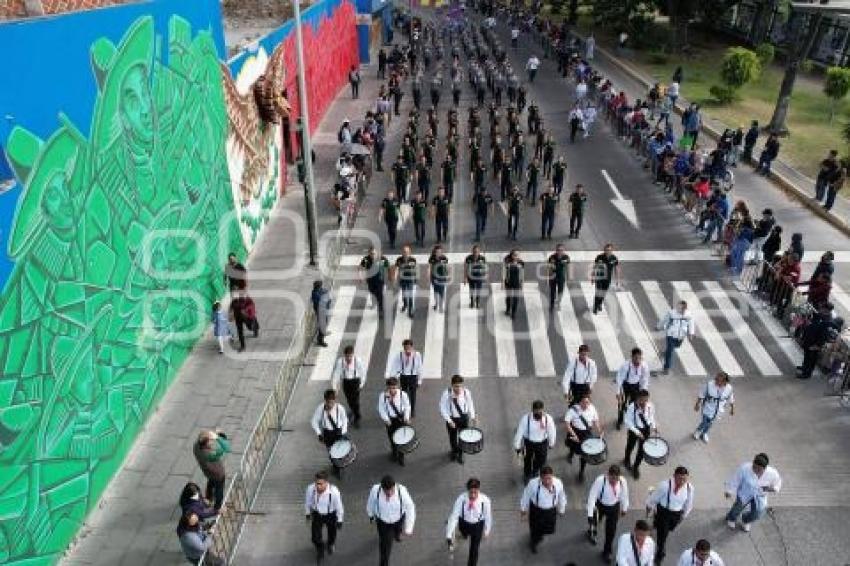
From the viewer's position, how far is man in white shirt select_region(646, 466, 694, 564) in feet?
28.1

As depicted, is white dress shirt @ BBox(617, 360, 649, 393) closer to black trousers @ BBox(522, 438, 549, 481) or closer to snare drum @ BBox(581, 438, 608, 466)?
snare drum @ BBox(581, 438, 608, 466)

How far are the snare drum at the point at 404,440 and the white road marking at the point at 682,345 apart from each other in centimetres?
620

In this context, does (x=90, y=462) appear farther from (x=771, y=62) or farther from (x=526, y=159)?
(x=771, y=62)

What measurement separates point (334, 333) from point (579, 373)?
19.3 feet

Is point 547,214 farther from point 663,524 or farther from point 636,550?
point 636,550

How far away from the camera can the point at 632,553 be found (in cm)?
774

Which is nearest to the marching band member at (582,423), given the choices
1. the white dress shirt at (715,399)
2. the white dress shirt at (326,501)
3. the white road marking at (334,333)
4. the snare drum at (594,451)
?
the snare drum at (594,451)

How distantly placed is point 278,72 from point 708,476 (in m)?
17.2

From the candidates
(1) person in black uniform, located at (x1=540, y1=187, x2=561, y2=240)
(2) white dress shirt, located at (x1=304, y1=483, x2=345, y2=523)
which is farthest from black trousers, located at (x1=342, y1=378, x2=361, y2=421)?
(1) person in black uniform, located at (x1=540, y1=187, x2=561, y2=240)

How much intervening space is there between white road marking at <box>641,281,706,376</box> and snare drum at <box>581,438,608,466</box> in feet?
14.6

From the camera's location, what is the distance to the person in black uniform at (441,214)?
1809 centimetres

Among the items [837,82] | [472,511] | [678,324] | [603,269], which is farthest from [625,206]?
[472,511]

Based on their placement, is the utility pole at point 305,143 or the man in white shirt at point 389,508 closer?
the man in white shirt at point 389,508

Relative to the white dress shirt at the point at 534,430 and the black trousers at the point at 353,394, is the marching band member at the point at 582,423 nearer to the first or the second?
the white dress shirt at the point at 534,430
